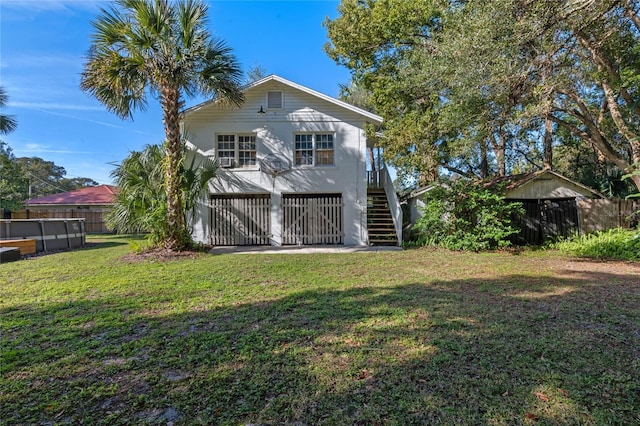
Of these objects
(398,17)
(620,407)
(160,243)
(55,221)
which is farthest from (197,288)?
(398,17)

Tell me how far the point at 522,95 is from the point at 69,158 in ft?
128

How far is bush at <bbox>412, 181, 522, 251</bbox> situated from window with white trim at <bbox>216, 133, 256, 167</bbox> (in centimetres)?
662

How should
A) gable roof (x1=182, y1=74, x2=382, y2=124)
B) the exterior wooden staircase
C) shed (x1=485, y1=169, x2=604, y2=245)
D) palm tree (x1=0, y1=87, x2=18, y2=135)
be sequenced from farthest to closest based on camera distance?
1. palm tree (x1=0, y1=87, x2=18, y2=135)
2. the exterior wooden staircase
3. gable roof (x1=182, y1=74, x2=382, y2=124)
4. shed (x1=485, y1=169, x2=604, y2=245)

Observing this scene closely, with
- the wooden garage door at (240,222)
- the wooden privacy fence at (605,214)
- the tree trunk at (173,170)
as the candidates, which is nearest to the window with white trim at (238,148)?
the wooden garage door at (240,222)

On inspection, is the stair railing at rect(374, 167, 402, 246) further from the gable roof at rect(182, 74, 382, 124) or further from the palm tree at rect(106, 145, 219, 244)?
the palm tree at rect(106, 145, 219, 244)

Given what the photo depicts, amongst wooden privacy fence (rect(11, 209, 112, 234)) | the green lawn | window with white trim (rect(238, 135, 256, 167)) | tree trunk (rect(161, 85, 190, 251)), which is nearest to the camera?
the green lawn

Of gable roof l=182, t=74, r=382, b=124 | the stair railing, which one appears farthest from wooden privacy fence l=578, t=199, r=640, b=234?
gable roof l=182, t=74, r=382, b=124

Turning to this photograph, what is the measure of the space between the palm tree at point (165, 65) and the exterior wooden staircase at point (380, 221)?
644 centimetres

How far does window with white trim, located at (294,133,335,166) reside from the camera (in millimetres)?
12141

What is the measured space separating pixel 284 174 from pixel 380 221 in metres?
4.13

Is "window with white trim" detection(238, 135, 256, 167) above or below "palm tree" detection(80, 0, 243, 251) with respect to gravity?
below

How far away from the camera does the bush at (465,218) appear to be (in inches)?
398

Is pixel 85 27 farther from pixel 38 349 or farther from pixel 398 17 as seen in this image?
pixel 398 17

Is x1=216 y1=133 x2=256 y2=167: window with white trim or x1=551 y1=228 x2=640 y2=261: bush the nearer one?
x1=551 y1=228 x2=640 y2=261: bush
